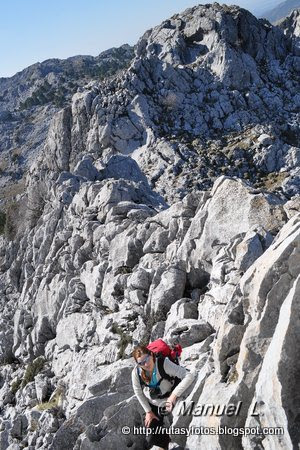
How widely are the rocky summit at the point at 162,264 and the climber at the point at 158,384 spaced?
77 centimetres

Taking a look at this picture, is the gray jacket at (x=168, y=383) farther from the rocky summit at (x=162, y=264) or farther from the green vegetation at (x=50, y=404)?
the green vegetation at (x=50, y=404)

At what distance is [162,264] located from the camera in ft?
74.0

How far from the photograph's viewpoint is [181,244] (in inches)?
894

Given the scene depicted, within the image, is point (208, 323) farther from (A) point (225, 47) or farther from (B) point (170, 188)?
(A) point (225, 47)

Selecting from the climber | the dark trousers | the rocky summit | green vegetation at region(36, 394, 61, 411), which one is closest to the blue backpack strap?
the climber

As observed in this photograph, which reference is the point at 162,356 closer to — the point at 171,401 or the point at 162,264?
the point at 171,401

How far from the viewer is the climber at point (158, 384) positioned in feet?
32.6

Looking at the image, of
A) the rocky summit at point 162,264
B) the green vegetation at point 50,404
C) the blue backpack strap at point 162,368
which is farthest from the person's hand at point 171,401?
the green vegetation at point 50,404

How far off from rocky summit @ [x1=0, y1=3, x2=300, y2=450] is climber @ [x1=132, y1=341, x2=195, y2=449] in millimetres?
774

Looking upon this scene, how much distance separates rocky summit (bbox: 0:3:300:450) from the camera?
1020cm

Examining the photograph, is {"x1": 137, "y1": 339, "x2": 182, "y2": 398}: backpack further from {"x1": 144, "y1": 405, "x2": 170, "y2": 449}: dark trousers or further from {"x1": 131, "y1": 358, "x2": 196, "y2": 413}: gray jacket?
{"x1": 144, "y1": 405, "x2": 170, "y2": 449}: dark trousers

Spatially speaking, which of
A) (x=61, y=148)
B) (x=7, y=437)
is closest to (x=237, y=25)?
(x=61, y=148)

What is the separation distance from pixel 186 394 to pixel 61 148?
7384 centimetres

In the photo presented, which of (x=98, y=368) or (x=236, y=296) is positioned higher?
(x=236, y=296)
